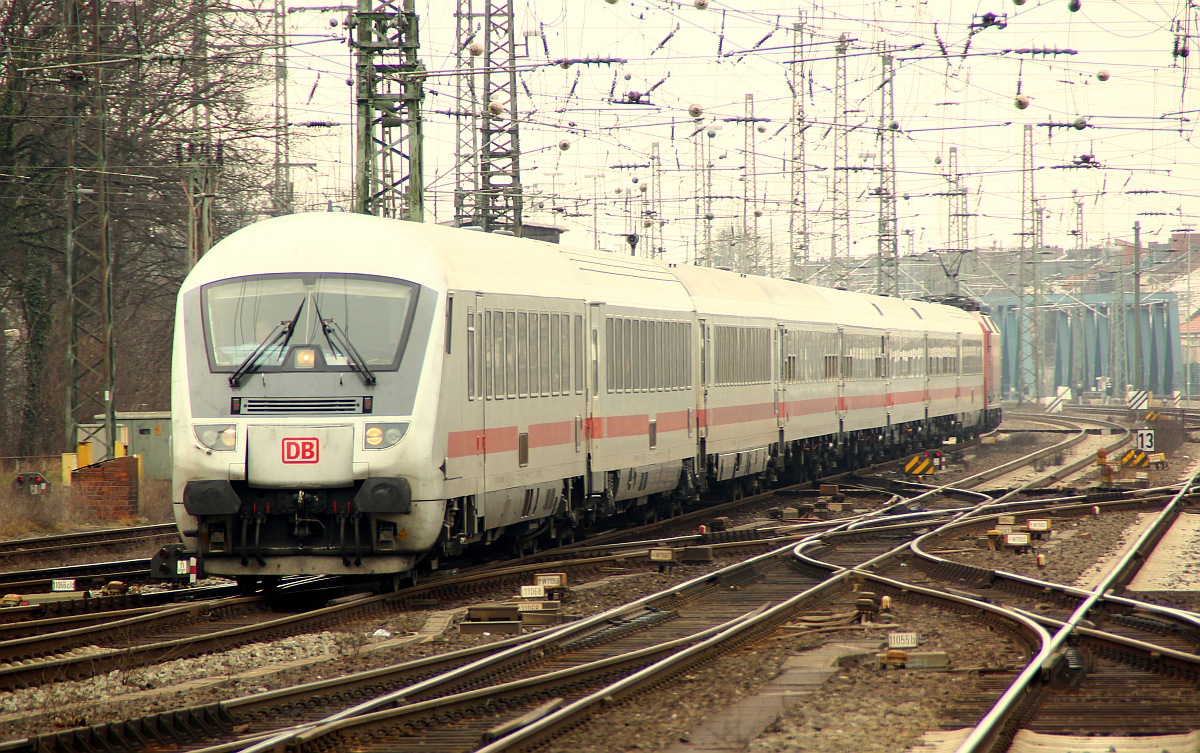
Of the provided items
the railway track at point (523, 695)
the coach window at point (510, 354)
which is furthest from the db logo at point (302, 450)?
the coach window at point (510, 354)

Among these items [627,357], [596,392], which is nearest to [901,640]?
[596,392]

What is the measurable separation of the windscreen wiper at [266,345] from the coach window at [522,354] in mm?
2982

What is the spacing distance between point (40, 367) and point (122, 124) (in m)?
6.02

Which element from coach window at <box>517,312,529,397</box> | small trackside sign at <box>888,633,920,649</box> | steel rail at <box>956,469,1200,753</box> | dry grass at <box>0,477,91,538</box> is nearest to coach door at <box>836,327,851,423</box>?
steel rail at <box>956,469,1200,753</box>

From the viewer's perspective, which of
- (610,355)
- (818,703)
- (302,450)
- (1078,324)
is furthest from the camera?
(1078,324)

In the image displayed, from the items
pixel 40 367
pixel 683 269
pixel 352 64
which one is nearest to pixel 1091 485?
pixel 683 269

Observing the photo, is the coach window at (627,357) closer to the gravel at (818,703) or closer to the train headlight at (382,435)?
the train headlight at (382,435)

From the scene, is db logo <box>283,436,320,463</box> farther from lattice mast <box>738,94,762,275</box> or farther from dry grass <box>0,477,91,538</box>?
lattice mast <box>738,94,762,275</box>

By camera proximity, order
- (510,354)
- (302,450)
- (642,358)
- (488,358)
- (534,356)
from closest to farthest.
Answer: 1. (302,450)
2. (488,358)
3. (510,354)
4. (534,356)
5. (642,358)

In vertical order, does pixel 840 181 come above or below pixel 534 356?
above

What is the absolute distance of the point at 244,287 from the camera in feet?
40.9

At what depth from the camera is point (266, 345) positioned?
12320mm

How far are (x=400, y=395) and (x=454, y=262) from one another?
1.58m

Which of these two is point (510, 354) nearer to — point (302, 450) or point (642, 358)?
point (302, 450)
